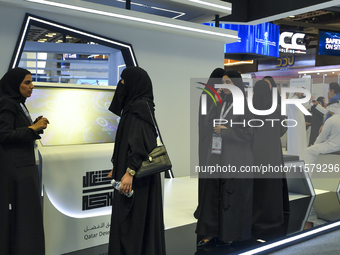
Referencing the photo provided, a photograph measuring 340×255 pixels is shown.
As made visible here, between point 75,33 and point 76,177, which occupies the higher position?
point 75,33

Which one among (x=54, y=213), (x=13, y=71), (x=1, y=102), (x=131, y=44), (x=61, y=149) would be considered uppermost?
(x=131, y=44)

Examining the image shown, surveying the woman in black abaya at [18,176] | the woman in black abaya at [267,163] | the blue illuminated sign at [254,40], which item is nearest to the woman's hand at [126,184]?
the woman in black abaya at [18,176]

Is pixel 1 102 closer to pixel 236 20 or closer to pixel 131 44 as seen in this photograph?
pixel 131 44

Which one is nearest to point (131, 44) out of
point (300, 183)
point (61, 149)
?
point (61, 149)

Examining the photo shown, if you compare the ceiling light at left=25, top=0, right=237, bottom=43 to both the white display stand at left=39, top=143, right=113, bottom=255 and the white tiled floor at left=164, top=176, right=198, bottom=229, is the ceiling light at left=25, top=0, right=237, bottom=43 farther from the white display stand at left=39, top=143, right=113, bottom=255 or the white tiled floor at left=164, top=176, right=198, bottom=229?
the white tiled floor at left=164, top=176, right=198, bottom=229

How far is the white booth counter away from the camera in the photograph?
2.74 meters

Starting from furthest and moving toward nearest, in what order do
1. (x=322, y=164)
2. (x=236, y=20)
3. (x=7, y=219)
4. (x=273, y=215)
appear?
(x=236, y=20)
(x=322, y=164)
(x=273, y=215)
(x=7, y=219)

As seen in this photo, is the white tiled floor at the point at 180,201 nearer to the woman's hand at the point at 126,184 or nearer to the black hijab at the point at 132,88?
the woman's hand at the point at 126,184

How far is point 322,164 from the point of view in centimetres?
603

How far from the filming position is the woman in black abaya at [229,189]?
2986mm

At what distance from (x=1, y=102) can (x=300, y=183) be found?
430 cm

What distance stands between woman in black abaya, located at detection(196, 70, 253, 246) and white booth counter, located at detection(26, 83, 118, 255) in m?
0.89

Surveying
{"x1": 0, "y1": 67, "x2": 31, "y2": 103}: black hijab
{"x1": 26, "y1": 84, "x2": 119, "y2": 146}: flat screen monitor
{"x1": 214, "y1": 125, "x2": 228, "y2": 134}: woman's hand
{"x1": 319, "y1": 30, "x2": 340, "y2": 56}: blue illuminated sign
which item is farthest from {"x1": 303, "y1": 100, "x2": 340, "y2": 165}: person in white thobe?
{"x1": 319, "y1": 30, "x2": 340, "y2": 56}: blue illuminated sign

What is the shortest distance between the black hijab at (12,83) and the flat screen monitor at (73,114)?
586 mm
